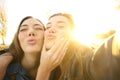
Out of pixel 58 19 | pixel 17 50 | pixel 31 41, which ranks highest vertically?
pixel 58 19

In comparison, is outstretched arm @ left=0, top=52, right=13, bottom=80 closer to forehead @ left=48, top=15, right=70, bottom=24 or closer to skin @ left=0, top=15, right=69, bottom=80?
skin @ left=0, top=15, right=69, bottom=80

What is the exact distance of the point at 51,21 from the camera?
10.9 ft

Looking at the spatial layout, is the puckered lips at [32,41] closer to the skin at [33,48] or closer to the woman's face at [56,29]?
the skin at [33,48]

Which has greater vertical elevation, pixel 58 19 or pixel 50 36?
pixel 58 19

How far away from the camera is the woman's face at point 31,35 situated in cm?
338

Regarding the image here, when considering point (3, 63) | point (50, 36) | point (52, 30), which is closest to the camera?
point (50, 36)

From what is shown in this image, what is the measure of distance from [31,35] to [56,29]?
0.45 metres

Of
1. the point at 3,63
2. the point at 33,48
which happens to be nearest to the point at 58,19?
the point at 33,48

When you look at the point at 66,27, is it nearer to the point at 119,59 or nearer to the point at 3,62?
the point at 3,62

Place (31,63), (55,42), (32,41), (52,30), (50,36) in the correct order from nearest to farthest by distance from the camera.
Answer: (55,42) → (50,36) → (52,30) → (32,41) → (31,63)

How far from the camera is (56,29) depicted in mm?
3195

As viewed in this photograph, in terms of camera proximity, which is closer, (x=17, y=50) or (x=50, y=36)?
(x=50, y=36)

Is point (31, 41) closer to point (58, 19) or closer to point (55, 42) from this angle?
point (58, 19)

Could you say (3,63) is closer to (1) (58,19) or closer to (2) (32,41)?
(2) (32,41)
